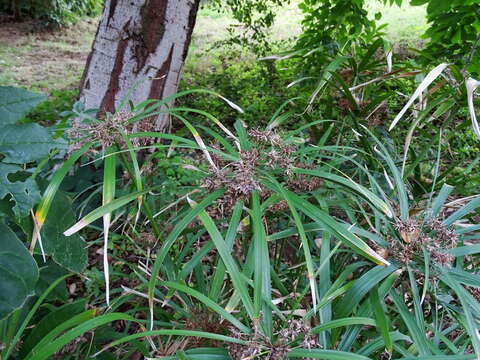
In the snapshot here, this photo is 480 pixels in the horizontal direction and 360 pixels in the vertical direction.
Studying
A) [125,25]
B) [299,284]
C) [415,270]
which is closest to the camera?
[415,270]

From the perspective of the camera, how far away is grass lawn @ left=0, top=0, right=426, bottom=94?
17.8ft

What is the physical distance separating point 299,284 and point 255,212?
52cm

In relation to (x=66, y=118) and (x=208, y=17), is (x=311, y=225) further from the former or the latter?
(x=208, y=17)

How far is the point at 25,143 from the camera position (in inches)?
35.2

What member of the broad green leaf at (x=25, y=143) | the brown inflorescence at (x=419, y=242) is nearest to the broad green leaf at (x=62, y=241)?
the broad green leaf at (x=25, y=143)

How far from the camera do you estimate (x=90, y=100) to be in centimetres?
243

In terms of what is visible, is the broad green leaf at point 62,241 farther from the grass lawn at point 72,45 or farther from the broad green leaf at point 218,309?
the grass lawn at point 72,45

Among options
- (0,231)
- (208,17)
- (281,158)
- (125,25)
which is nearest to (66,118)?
(0,231)

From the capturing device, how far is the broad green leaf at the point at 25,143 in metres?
0.88

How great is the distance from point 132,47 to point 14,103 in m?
1.54

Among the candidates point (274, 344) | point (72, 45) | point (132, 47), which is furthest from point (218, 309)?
point (72, 45)

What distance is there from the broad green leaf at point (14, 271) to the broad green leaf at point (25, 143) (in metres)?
0.16

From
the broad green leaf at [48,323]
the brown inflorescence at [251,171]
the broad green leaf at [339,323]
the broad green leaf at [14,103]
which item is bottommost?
the broad green leaf at [48,323]

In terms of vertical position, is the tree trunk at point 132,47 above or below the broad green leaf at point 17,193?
above
